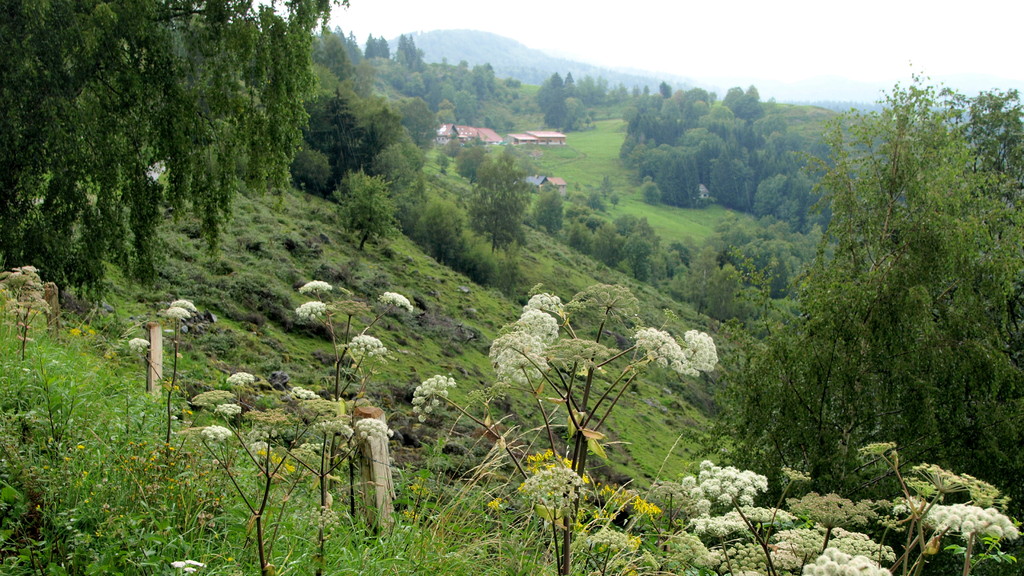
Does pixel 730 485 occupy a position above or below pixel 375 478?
above

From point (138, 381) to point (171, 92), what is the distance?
7411 millimetres

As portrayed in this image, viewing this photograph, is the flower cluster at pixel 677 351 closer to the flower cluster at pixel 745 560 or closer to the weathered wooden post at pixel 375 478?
the flower cluster at pixel 745 560

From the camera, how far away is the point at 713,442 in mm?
16156

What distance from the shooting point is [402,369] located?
22.2 meters

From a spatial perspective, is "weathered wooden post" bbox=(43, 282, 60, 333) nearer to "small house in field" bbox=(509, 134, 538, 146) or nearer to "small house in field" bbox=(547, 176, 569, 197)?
"small house in field" bbox=(547, 176, 569, 197)

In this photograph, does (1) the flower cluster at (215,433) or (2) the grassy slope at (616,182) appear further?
(2) the grassy slope at (616,182)

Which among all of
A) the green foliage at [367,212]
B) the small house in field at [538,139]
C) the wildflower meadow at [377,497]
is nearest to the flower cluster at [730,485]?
the wildflower meadow at [377,497]

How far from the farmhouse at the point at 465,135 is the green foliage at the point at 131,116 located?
142706mm

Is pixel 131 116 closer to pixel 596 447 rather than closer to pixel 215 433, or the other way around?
pixel 215 433

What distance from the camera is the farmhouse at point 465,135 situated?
158m

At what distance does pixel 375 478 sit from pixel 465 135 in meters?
170

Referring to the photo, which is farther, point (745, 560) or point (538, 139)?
point (538, 139)

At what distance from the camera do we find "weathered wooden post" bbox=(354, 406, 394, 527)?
5.07 meters

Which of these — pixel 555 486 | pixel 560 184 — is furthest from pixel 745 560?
pixel 560 184
